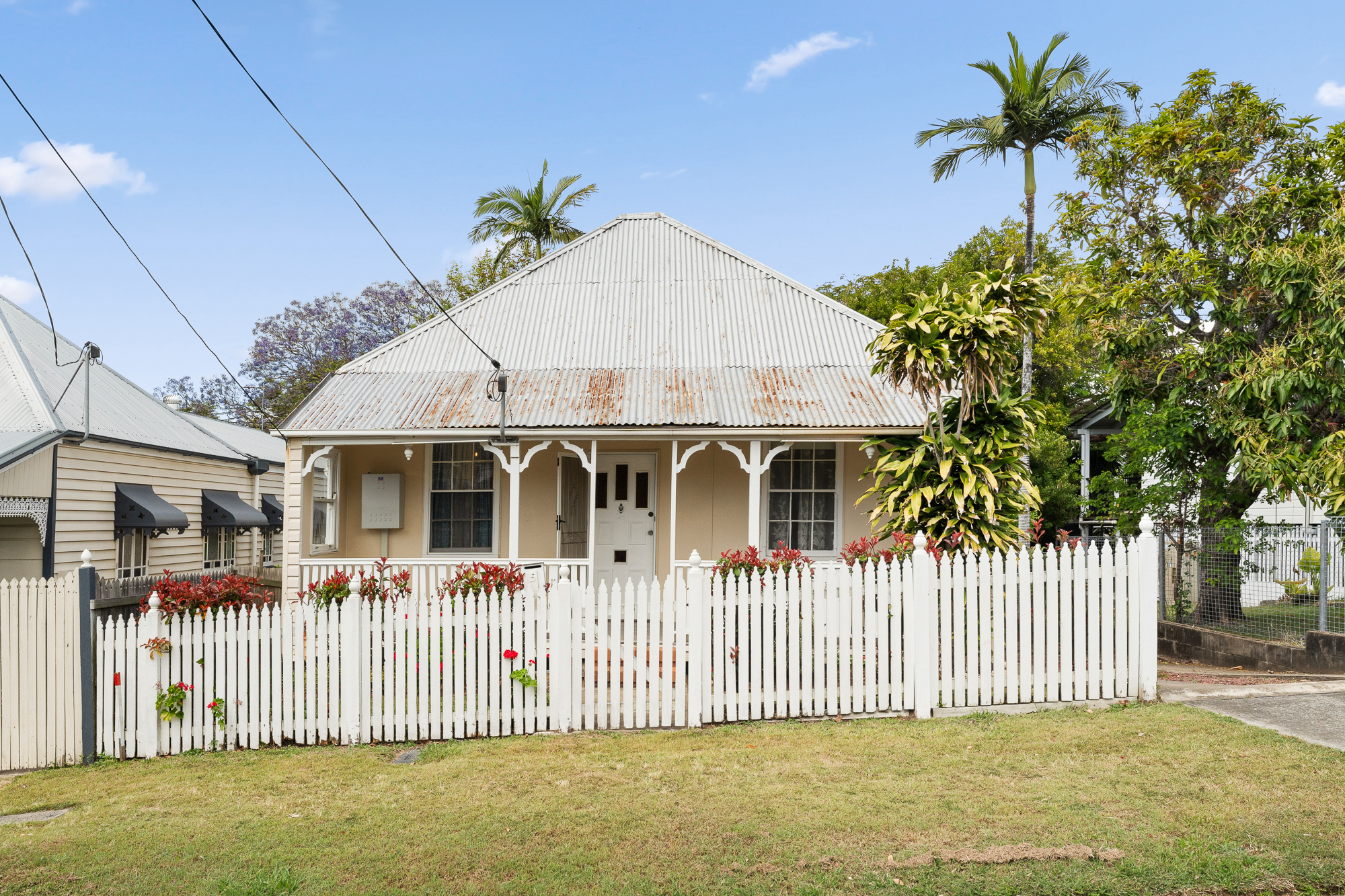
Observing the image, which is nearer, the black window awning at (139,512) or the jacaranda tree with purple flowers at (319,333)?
the black window awning at (139,512)

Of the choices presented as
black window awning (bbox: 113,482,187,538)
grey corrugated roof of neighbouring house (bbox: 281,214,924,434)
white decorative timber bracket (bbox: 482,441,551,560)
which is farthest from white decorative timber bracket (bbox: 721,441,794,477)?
black window awning (bbox: 113,482,187,538)

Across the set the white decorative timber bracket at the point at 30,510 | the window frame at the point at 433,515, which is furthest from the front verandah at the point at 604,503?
the white decorative timber bracket at the point at 30,510

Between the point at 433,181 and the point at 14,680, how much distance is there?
1313 cm

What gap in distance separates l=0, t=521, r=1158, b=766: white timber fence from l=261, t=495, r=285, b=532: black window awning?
1371cm

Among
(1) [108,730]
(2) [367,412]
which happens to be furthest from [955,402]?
(1) [108,730]

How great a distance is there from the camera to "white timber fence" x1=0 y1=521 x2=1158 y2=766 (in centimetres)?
689

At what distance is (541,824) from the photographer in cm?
492

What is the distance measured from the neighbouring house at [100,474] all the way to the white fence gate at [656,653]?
638 cm

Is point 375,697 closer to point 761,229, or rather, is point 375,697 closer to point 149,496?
point 149,496

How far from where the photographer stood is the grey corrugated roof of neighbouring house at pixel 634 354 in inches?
451

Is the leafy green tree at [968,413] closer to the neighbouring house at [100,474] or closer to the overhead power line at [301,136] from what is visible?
the overhead power line at [301,136]

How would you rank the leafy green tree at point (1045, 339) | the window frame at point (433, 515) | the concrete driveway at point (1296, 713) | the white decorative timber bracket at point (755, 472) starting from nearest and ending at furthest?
the concrete driveway at point (1296, 713) → the white decorative timber bracket at point (755, 472) → the window frame at point (433, 515) → the leafy green tree at point (1045, 339)

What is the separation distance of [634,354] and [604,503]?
238 centimetres

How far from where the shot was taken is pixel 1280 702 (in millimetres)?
7273
